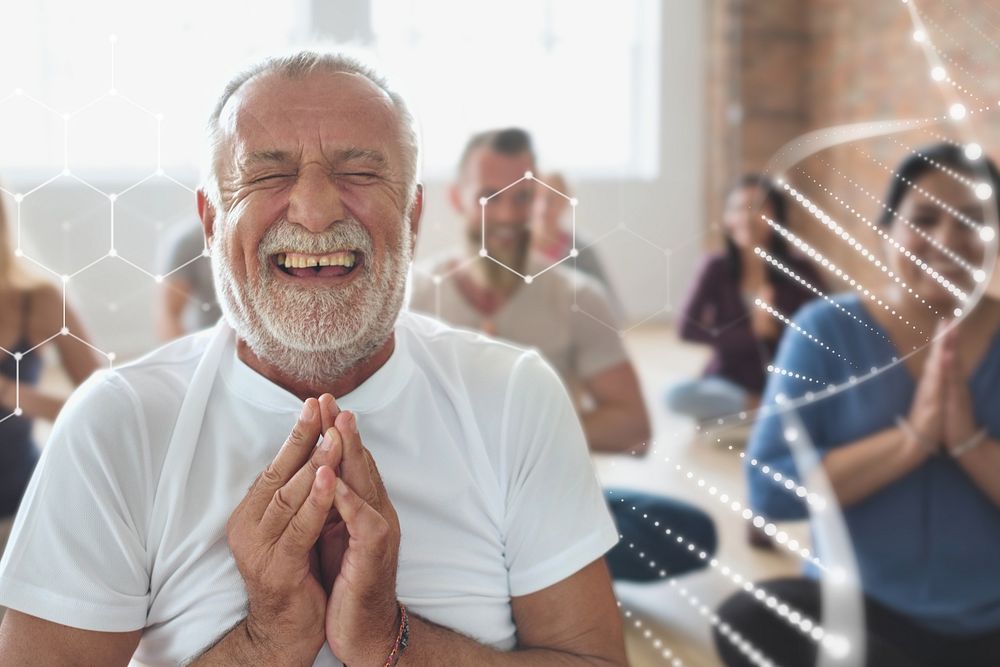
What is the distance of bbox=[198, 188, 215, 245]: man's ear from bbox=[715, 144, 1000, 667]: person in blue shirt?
0.70 meters

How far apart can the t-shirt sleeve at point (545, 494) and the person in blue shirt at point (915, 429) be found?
48cm

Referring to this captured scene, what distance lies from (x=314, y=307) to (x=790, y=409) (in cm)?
69

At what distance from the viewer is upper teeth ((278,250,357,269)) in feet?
2.35

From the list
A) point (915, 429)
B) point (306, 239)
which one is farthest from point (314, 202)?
point (915, 429)

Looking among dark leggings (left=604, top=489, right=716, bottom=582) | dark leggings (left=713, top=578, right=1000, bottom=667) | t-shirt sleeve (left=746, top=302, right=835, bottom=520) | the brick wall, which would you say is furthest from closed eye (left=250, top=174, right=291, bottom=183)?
the brick wall

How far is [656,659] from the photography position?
43.9 inches

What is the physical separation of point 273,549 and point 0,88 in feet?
1.82

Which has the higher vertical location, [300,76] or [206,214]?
[300,76]

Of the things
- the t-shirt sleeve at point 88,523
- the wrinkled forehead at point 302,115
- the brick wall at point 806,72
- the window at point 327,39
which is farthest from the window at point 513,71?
the brick wall at point 806,72

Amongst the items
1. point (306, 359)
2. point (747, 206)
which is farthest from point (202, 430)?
point (747, 206)

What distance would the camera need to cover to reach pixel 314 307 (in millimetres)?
720

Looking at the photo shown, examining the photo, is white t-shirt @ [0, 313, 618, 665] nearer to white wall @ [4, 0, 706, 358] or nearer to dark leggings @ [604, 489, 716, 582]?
white wall @ [4, 0, 706, 358]

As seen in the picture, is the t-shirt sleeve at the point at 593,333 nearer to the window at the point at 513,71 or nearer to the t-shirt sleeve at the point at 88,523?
the window at the point at 513,71

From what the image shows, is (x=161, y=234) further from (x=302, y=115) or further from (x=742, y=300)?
(x=742, y=300)
